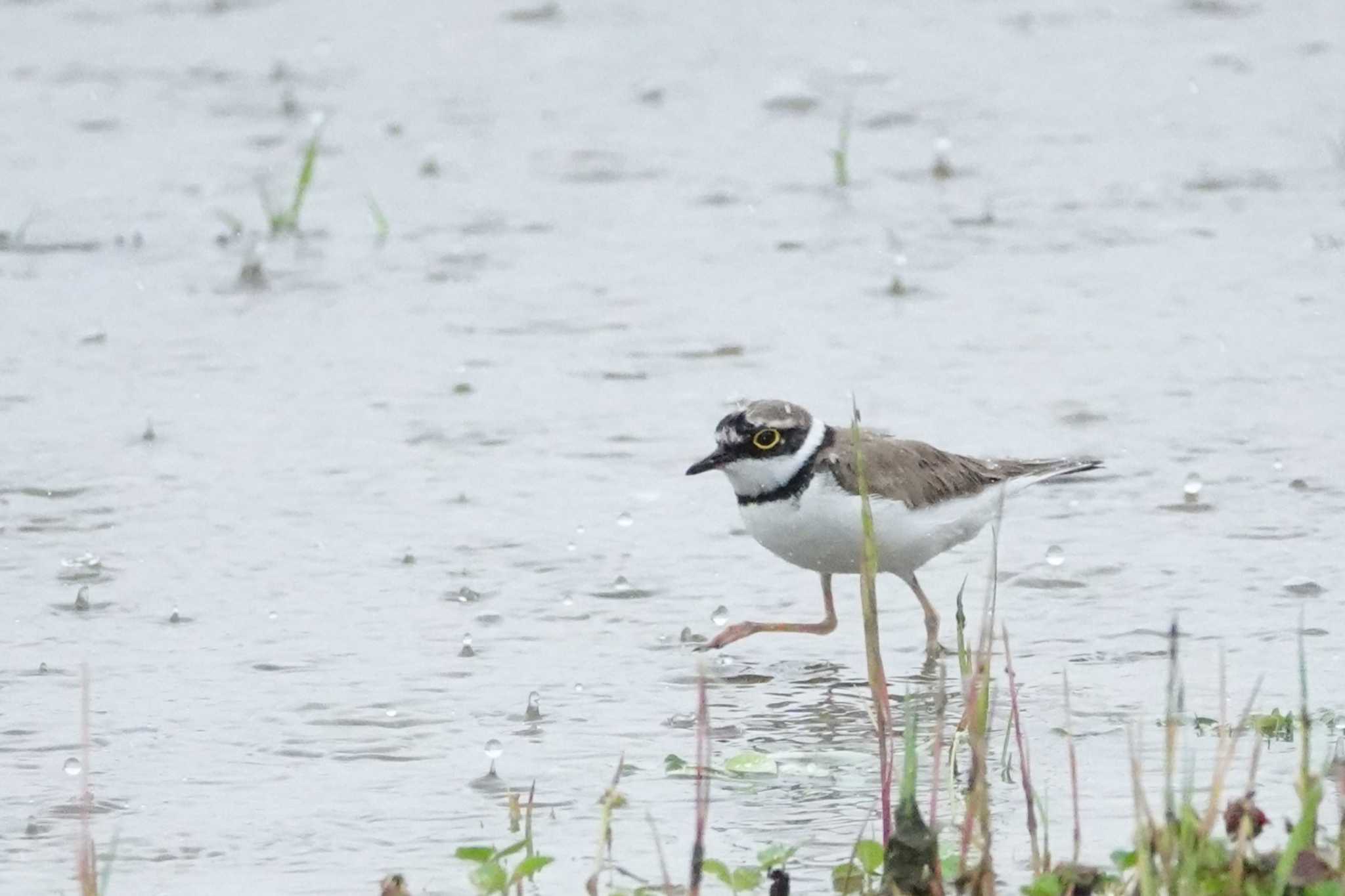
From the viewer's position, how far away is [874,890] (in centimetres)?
537

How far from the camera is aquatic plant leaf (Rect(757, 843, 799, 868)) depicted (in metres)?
5.34

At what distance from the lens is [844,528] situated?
757cm

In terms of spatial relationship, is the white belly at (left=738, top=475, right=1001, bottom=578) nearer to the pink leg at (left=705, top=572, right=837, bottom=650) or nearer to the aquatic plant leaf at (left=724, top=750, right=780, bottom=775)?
the pink leg at (left=705, top=572, right=837, bottom=650)

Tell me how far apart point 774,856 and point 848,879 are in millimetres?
180

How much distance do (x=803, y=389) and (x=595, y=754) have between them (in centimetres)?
380

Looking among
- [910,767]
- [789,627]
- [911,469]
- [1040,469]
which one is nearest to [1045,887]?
[910,767]

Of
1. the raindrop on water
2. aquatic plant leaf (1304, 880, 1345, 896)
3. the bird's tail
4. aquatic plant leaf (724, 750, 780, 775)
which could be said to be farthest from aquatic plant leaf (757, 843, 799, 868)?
the raindrop on water

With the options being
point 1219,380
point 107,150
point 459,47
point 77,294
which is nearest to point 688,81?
point 459,47

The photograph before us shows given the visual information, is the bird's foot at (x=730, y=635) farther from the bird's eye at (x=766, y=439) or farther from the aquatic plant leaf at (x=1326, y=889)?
the aquatic plant leaf at (x=1326, y=889)

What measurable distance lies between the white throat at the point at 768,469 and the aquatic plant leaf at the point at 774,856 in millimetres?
2313

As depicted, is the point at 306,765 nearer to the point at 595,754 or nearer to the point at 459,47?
the point at 595,754

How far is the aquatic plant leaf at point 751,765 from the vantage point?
21.2 ft

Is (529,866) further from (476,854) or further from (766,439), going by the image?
(766,439)

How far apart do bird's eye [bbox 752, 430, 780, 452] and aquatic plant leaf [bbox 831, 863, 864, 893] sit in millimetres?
2380
